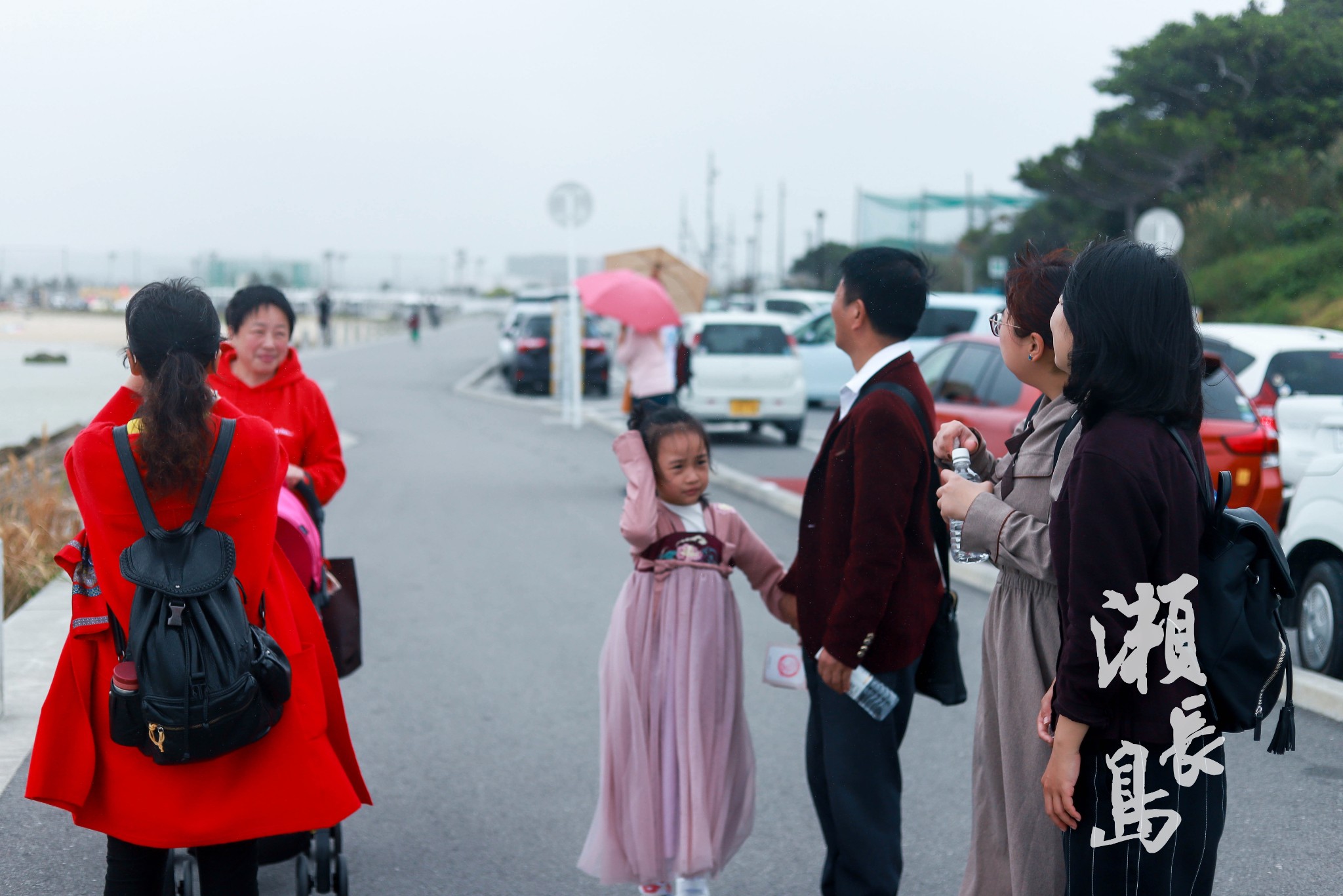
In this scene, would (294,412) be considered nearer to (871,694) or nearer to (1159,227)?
(871,694)

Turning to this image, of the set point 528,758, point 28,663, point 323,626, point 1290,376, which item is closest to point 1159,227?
point 1290,376

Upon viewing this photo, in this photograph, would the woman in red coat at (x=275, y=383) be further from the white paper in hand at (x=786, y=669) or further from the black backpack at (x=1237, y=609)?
the black backpack at (x=1237, y=609)

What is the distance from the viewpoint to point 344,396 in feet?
76.1

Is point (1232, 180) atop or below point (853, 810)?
atop

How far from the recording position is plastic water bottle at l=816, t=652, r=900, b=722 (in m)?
3.25

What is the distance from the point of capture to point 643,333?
38.4ft

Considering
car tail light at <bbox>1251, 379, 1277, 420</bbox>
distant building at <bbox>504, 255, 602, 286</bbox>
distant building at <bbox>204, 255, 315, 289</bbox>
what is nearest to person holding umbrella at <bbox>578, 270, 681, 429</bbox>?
car tail light at <bbox>1251, 379, 1277, 420</bbox>

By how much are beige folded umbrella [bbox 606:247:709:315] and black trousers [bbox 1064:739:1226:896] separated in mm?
13081

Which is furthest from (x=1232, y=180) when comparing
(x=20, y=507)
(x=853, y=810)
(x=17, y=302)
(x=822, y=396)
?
(x=17, y=302)

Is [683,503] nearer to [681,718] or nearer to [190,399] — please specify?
[681,718]

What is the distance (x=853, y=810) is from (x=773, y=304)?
91.4 ft

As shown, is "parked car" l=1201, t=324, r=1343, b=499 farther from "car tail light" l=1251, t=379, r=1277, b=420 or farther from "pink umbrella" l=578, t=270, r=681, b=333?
"pink umbrella" l=578, t=270, r=681, b=333

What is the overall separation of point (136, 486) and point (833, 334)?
650 inches

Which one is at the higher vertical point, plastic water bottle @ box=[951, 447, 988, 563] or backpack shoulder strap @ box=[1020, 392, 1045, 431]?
backpack shoulder strap @ box=[1020, 392, 1045, 431]
